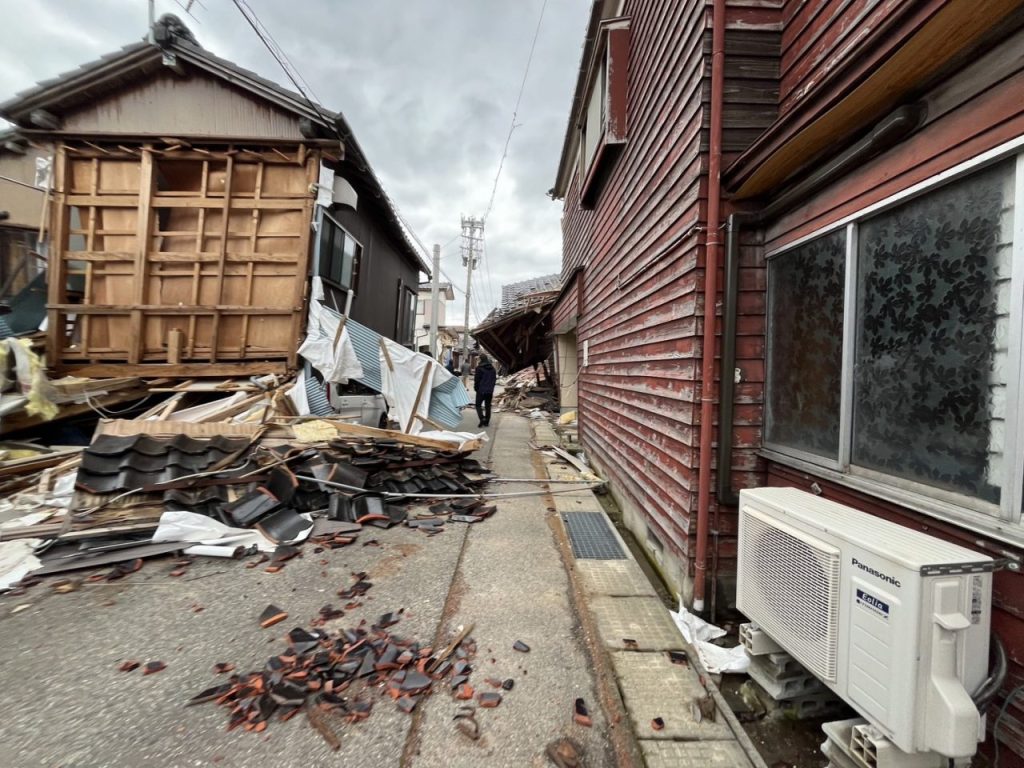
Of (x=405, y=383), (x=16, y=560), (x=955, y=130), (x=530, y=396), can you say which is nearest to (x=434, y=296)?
(x=530, y=396)

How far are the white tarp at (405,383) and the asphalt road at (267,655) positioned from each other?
10.3 feet

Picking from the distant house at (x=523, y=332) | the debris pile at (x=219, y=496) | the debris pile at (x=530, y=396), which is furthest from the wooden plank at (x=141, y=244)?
the debris pile at (x=530, y=396)

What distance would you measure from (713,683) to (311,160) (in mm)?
7185

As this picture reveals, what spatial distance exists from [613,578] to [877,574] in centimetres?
199

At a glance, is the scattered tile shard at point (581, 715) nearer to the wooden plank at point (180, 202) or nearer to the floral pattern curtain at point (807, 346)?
the floral pattern curtain at point (807, 346)

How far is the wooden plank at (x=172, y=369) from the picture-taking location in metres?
5.69

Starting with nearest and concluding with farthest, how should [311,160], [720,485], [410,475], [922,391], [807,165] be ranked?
[922,391]
[807,165]
[720,485]
[410,475]
[311,160]

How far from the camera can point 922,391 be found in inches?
69.9

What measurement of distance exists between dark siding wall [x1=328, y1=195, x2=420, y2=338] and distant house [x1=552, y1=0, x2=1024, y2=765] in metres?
5.41

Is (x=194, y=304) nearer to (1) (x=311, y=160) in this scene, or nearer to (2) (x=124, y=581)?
(1) (x=311, y=160)

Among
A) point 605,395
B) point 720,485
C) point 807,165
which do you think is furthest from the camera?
point 605,395

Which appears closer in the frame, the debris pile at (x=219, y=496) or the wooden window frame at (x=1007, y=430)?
the wooden window frame at (x=1007, y=430)

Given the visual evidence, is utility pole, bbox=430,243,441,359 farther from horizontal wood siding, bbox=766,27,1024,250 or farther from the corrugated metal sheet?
horizontal wood siding, bbox=766,27,1024,250

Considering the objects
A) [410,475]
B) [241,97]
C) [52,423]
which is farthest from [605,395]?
[52,423]
